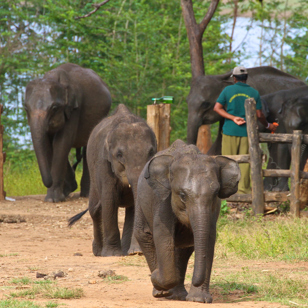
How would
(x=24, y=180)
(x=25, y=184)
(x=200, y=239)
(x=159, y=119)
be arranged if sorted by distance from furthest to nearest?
(x=24, y=180), (x=25, y=184), (x=159, y=119), (x=200, y=239)

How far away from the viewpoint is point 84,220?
10.5 meters

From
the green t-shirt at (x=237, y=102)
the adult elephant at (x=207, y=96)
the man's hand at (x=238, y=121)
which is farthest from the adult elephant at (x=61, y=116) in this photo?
the man's hand at (x=238, y=121)

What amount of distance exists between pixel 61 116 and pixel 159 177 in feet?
26.2

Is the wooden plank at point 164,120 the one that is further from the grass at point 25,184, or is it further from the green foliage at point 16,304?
the grass at point 25,184

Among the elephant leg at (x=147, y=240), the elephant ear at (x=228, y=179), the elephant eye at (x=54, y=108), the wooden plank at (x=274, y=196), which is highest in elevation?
the elephant eye at (x=54, y=108)

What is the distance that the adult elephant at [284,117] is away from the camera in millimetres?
10805

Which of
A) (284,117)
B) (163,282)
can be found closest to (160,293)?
(163,282)

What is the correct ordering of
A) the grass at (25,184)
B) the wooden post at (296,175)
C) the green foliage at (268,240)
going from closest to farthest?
the green foliage at (268,240), the wooden post at (296,175), the grass at (25,184)

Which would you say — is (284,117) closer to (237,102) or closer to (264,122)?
(264,122)

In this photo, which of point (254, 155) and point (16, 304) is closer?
point (16, 304)

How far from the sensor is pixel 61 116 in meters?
12.2

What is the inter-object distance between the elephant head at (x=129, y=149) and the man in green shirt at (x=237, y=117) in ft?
11.0

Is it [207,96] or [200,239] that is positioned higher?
[207,96]

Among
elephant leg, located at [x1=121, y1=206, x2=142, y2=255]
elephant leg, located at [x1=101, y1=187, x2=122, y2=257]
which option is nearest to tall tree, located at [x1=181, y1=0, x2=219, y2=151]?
elephant leg, located at [x1=121, y1=206, x2=142, y2=255]
